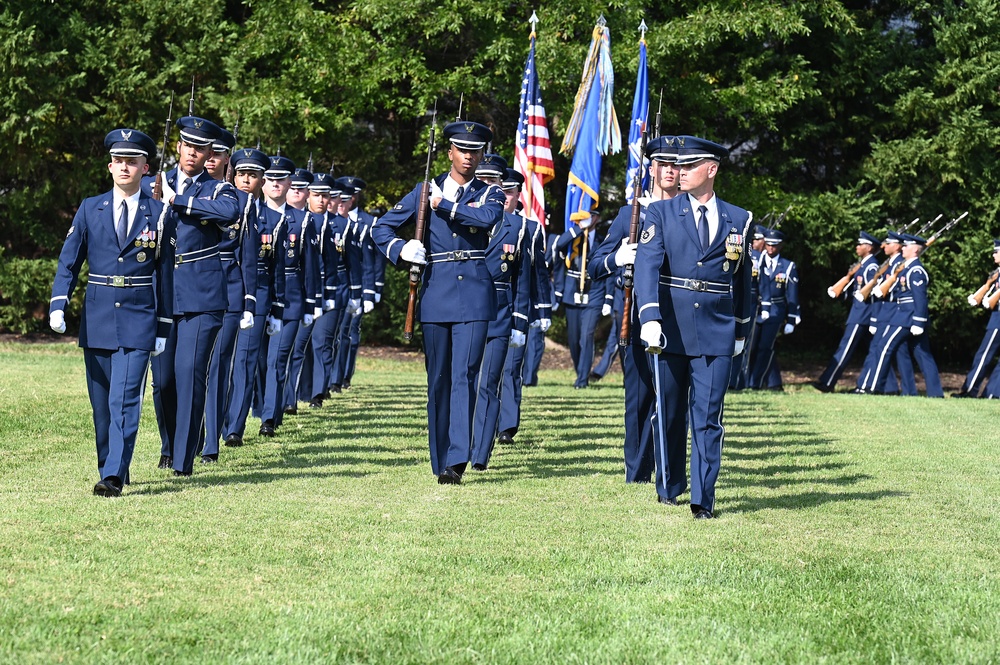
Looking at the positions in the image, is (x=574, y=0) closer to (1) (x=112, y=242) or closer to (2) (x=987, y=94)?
(2) (x=987, y=94)

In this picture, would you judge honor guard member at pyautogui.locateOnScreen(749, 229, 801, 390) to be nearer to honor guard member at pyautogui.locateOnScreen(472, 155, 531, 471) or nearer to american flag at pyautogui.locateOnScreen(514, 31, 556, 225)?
american flag at pyautogui.locateOnScreen(514, 31, 556, 225)

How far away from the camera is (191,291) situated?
9.91 m

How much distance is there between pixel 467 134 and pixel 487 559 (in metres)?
3.61

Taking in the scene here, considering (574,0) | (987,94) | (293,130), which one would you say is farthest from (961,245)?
(293,130)

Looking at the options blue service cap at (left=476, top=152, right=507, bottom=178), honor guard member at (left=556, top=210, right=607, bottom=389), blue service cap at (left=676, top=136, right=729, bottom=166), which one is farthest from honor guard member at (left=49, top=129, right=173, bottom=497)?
honor guard member at (left=556, top=210, right=607, bottom=389)

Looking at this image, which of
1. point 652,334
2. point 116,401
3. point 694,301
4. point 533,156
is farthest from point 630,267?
point 533,156

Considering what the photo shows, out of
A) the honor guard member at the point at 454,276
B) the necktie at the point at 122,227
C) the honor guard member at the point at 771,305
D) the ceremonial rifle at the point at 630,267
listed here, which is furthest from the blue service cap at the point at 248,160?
the honor guard member at the point at 771,305

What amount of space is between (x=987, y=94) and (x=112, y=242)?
1950cm

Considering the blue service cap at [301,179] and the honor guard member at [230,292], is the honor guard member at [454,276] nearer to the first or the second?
the honor guard member at [230,292]

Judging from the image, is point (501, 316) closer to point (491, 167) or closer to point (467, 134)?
point (491, 167)

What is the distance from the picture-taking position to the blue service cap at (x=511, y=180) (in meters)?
12.8

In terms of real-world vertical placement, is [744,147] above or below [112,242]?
above

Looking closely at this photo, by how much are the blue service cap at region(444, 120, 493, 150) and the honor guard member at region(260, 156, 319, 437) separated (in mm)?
2969

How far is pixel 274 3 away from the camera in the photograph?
2342 cm
